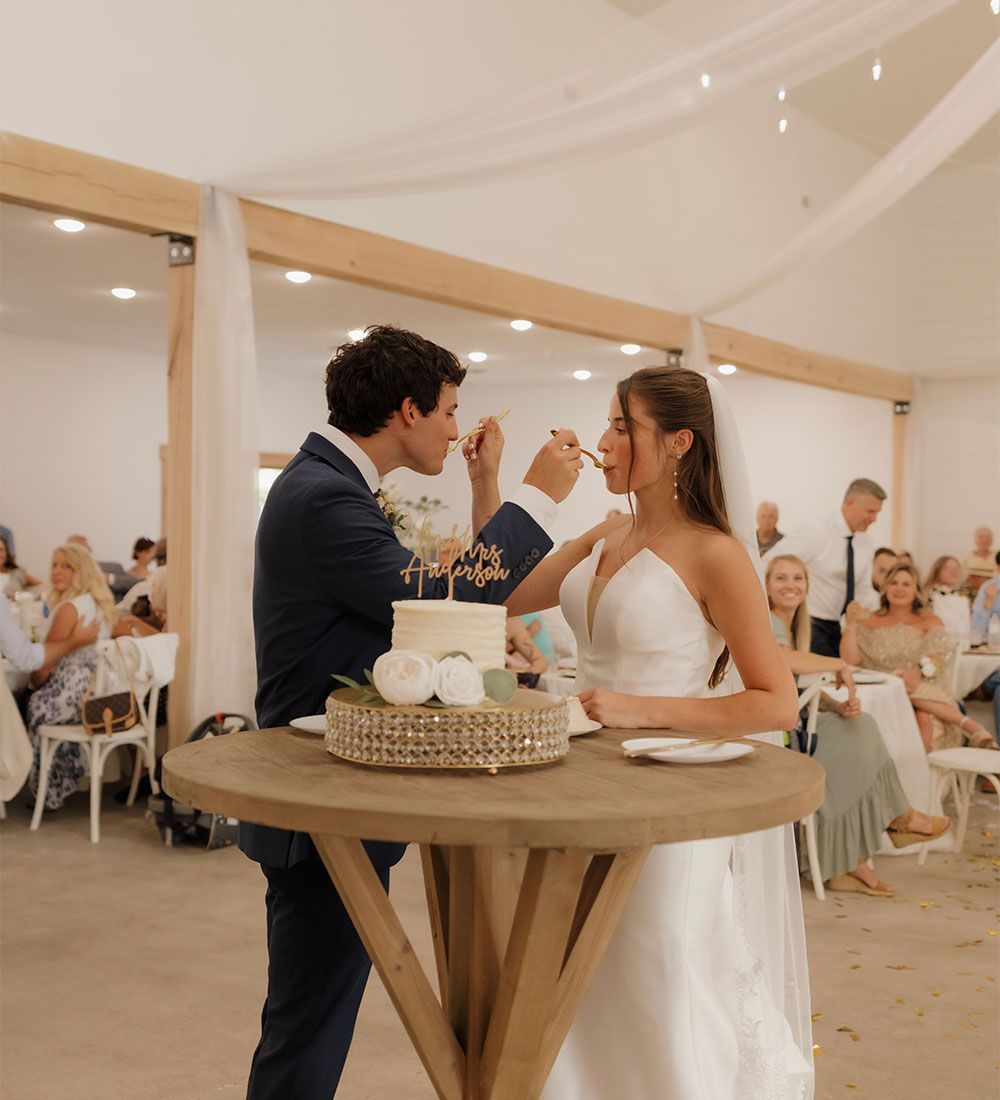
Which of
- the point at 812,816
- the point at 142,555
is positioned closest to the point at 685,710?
the point at 812,816

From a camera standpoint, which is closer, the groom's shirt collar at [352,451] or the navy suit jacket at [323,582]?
the navy suit jacket at [323,582]

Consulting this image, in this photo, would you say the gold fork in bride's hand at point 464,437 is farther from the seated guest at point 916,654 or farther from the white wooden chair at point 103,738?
the seated guest at point 916,654

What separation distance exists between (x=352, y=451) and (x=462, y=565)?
41 centimetres

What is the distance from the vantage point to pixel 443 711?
168 cm

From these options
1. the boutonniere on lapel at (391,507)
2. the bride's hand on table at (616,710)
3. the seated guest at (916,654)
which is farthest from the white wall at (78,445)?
the bride's hand on table at (616,710)

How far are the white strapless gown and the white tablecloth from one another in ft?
18.1

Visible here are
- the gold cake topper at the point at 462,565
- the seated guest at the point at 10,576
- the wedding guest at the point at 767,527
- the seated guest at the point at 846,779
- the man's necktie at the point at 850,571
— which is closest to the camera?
the gold cake topper at the point at 462,565

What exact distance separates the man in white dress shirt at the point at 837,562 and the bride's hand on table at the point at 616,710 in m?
5.76

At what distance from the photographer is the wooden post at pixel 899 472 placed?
12492mm

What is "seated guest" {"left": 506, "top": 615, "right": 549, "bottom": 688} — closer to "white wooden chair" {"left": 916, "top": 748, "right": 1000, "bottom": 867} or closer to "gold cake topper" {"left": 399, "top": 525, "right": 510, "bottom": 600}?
"white wooden chair" {"left": 916, "top": 748, "right": 1000, "bottom": 867}

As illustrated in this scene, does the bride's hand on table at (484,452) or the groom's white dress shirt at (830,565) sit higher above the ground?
the bride's hand on table at (484,452)

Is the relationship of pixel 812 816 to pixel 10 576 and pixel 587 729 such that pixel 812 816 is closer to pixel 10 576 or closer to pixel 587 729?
pixel 587 729

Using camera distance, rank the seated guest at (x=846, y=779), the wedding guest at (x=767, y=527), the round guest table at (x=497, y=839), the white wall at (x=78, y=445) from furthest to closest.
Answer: the white wall at (x=78, y=445), the wedding guest at (x=767, y=527), the seated guest at (x=846, y=779), the round guest table at (x=497, y=839)

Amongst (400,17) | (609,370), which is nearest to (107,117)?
(400,17)
